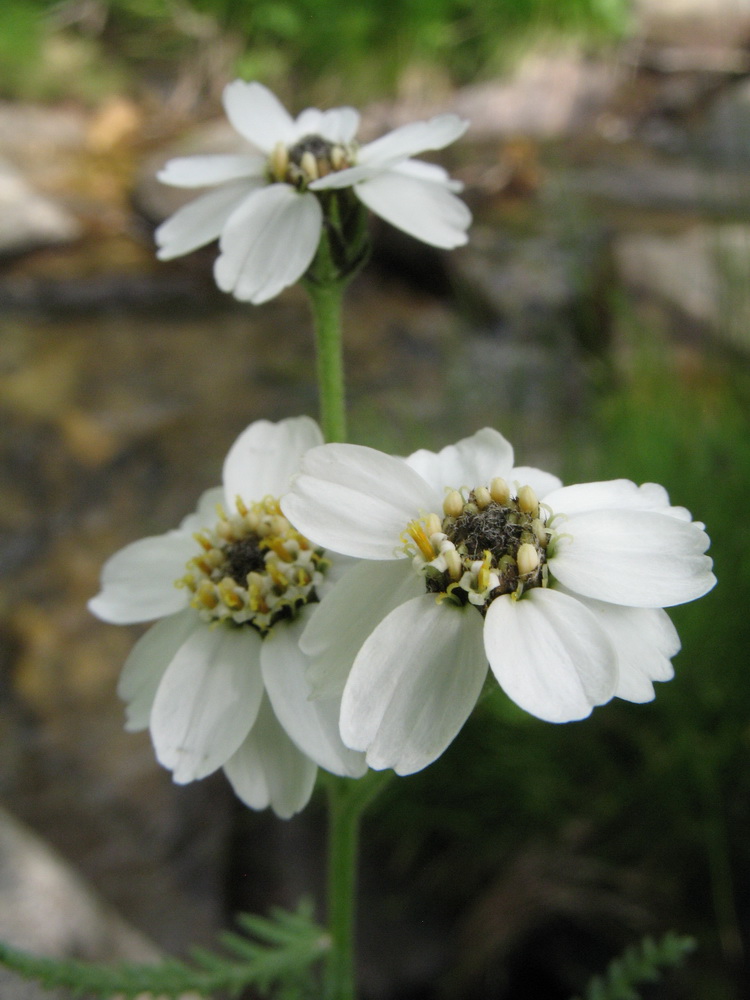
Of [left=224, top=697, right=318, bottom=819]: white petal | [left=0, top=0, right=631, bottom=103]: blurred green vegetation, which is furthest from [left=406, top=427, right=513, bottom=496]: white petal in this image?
[left=0, top=0, right=631, bottom=103]: blurred green vegetation

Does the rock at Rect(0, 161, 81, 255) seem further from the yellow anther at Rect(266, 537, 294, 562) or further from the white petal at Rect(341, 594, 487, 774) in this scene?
the white petal at Rect(341, 594, 487, 774)

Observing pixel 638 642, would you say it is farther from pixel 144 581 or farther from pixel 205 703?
pixel 144 581

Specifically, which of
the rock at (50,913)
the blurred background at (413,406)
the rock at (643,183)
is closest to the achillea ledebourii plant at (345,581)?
the rock at (50,913)

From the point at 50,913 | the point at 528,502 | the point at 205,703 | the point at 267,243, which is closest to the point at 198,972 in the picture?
the point at 50,913

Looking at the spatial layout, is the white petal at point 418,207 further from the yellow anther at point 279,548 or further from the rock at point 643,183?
the rock at point 643,183

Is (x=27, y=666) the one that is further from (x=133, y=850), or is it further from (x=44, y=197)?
(x=44, y=197)
